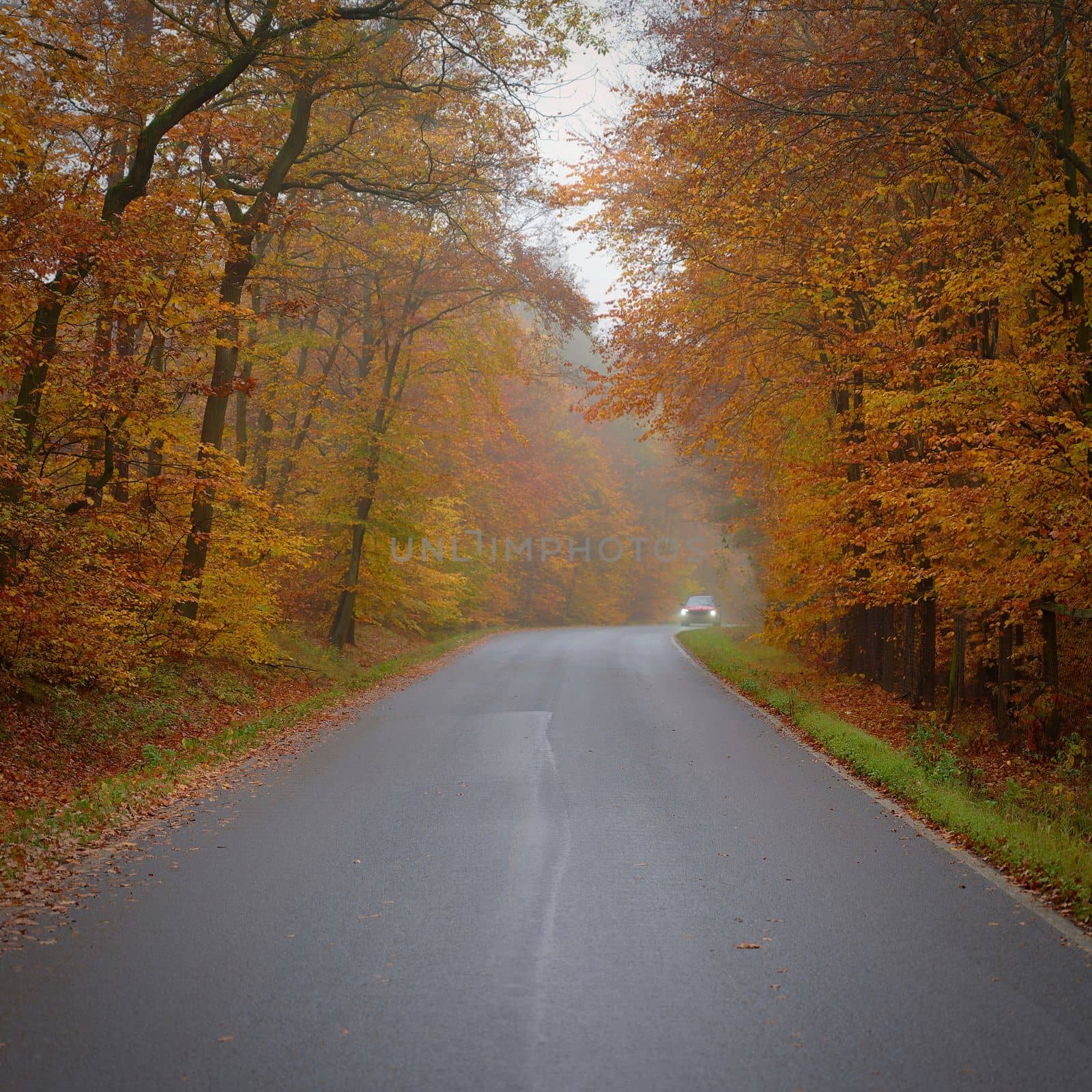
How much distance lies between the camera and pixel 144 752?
10922 mm

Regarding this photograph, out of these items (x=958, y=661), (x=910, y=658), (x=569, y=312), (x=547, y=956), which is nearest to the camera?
(x=547, y=956)

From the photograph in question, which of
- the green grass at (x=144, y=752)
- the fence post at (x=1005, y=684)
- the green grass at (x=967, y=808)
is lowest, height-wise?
the green grass at (x=144, y=752)

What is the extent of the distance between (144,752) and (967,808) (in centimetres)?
860

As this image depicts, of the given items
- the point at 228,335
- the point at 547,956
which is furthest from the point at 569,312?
the point at 547,956

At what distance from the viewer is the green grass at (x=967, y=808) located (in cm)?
663

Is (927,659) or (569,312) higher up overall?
(569,312)

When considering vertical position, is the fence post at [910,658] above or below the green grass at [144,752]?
above

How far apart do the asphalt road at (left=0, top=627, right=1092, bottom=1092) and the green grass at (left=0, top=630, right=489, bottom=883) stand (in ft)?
2.20

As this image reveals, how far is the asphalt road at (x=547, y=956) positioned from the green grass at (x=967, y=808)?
1.25ft

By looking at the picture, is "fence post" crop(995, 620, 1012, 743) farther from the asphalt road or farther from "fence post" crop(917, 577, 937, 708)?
the asphalt road

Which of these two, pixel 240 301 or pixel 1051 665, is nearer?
pixel 1051 665

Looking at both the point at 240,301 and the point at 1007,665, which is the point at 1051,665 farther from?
the point at 240,301

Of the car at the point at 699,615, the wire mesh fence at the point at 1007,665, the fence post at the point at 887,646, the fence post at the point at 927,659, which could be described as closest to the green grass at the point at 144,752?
the wire mesh fence at the point at 1007,665

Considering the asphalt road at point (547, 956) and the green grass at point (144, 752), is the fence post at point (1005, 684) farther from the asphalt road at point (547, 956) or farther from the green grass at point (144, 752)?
the green grass at point (144, 752)
